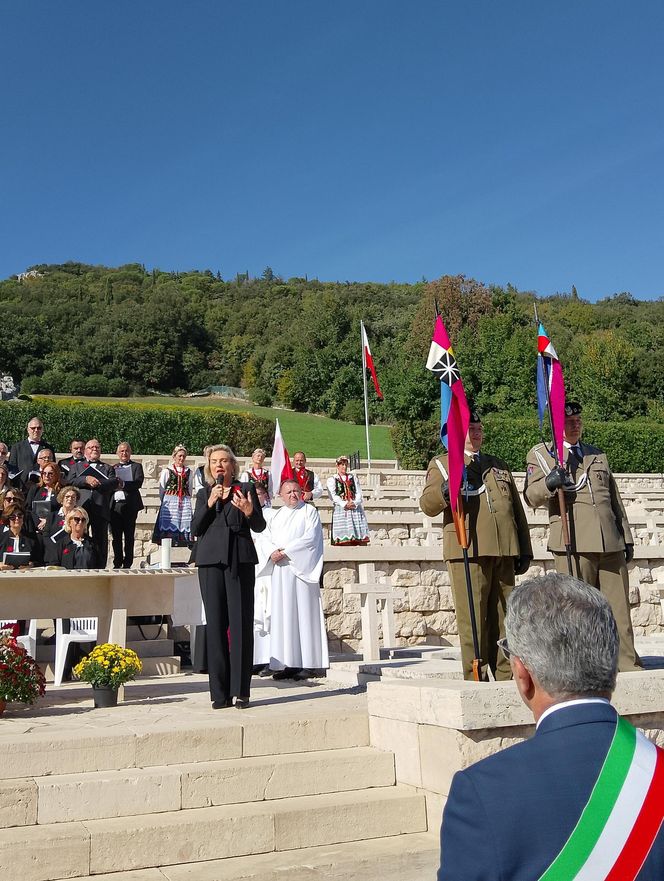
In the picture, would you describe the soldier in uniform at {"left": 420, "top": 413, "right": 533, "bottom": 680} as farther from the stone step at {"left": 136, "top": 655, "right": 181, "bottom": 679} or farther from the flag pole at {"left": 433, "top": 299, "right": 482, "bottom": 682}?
the stone step at {"left": 136, "top": 655, "right": 181, "bottom": 679}

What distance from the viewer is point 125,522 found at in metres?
11.6

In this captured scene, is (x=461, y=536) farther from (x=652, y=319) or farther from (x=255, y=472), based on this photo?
(x=652, y=319)

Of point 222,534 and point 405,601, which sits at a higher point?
point 222,534

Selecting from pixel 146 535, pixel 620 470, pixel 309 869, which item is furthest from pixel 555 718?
pixel 620 470

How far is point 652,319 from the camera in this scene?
62.3 meters

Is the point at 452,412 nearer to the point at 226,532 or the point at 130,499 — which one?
the point at 226,532

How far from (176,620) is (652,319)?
201 ft

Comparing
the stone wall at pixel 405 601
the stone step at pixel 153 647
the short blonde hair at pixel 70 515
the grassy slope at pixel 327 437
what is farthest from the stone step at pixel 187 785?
the grassy slope at pixel 327 437

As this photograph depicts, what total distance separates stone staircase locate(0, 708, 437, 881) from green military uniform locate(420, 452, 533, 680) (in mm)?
1106

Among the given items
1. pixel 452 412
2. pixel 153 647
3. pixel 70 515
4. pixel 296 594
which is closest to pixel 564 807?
pixel 452 412

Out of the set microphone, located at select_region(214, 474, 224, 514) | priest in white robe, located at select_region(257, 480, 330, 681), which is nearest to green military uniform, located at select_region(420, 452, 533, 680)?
microphone, located at select_region(214, 474, 224, 514)

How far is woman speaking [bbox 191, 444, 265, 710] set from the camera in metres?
6.12

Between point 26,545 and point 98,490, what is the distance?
6.15ft

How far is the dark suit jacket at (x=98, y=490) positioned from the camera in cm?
1070
